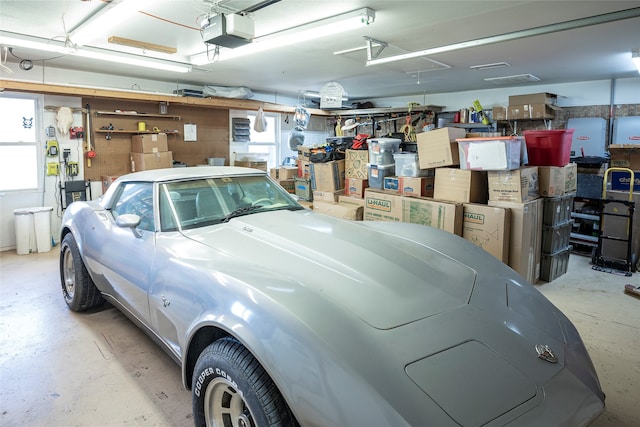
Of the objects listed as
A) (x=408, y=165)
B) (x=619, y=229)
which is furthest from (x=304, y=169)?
(x=619, y=229)

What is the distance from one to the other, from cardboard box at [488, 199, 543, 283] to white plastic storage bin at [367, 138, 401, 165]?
4.50 ft

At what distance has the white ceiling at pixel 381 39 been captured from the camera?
11.6 ft

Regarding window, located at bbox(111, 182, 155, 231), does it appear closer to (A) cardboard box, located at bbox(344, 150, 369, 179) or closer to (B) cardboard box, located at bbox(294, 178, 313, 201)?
(A) cardboard box, located at bbox(344, 150, 369, 179)

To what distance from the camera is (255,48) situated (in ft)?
14.5

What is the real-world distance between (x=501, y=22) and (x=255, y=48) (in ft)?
8.39

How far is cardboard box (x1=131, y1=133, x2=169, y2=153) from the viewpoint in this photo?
679 cm

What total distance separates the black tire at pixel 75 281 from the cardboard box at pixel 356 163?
3.32 m

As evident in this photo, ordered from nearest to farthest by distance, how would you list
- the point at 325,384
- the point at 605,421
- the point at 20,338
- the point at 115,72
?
the point at 325,384 < the point at 605,421 < the point at 20,338 < the point at 115,72

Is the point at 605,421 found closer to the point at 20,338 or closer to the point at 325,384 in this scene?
the point at 325,384

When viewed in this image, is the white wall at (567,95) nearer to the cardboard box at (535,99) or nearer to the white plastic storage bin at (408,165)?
the cardboard box at (535,99)

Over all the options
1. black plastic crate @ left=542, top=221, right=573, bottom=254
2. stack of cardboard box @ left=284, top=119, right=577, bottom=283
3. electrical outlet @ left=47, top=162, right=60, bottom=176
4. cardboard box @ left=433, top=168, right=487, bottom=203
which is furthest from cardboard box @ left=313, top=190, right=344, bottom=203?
electrical outlet @ left=47, top=162, right=60, bottom=176

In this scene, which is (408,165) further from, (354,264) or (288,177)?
(354,264)

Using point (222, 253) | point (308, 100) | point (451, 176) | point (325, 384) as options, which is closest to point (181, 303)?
point (222, 253)

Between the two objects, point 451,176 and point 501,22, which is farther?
point 451,176
